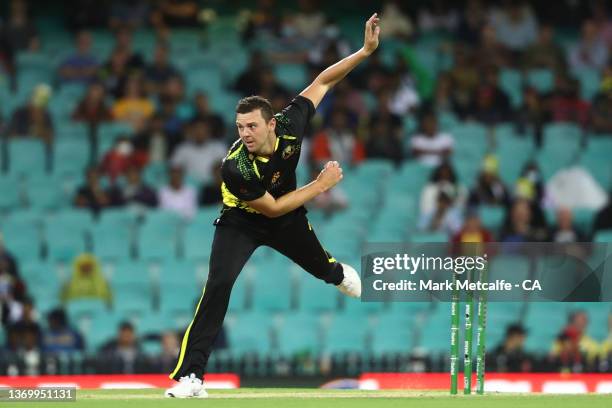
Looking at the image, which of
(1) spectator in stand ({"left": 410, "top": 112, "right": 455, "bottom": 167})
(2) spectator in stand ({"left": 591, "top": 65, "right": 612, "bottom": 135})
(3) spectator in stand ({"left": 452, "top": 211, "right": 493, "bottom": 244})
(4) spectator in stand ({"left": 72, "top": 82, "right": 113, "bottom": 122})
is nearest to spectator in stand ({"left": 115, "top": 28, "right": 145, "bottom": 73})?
(4) spectator in stand ({"left": 72, "top": 82, "right": 113, "bottom": 122})

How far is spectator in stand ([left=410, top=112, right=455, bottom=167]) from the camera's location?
16656 mm

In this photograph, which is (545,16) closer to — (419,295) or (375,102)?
(375,102)

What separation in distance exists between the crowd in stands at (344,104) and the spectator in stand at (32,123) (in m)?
0.02

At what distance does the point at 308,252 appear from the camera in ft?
31.0

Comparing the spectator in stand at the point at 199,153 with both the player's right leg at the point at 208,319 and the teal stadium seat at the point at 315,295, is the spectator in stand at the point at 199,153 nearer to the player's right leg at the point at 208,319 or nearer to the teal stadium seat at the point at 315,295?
the teal stadium seat at the point at 315,295

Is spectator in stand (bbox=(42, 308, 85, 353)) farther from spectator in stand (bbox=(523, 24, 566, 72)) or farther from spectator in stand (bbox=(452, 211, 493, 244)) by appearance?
spectator in stand (bbox=(523, 24, 566, 72))

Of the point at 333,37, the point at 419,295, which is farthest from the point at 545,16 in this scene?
the point at 419,295

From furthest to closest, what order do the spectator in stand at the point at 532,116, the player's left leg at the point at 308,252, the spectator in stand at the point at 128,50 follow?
the spectator in stand at the point at 128,50
the spectator in stand at the point at 532,116
the player's left leg at the point at 308,252

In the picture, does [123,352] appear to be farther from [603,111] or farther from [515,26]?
[515,26]

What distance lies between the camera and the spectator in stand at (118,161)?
16.5 metres

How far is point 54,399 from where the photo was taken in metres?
8.85

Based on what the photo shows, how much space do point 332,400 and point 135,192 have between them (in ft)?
25.7

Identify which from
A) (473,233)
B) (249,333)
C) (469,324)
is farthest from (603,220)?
(469,324)

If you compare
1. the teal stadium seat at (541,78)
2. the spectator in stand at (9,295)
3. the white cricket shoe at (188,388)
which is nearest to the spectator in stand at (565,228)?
the teal stadium seat at (541,78)
